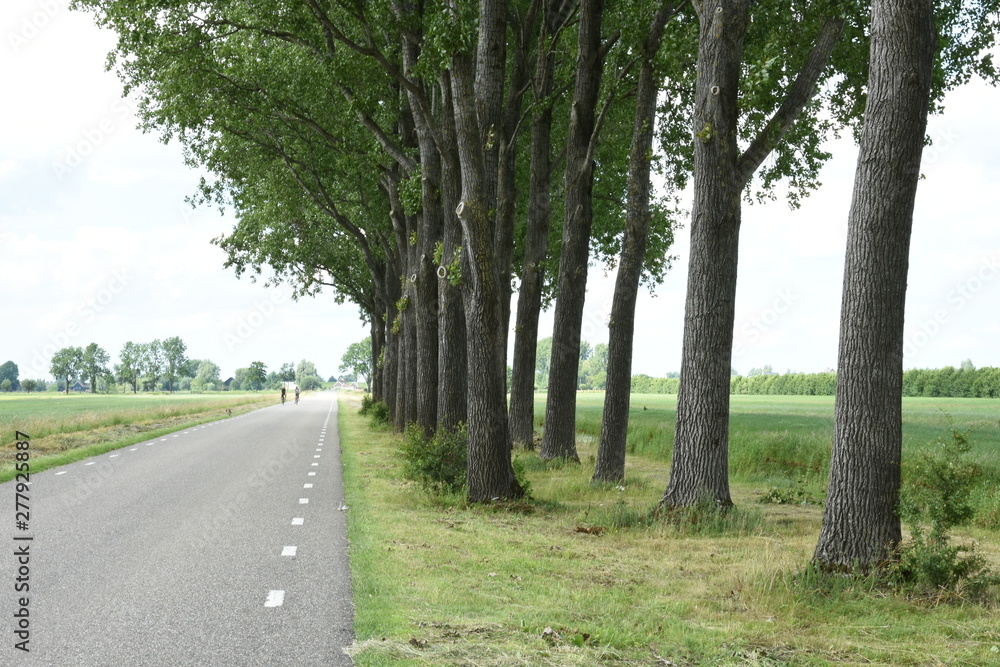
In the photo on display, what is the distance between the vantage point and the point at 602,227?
1150 inches

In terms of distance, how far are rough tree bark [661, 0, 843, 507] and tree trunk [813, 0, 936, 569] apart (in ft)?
9.08

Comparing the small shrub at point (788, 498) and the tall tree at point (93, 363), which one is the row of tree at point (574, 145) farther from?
the tall tree at point (93, 363)

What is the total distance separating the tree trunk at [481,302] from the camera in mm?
11375

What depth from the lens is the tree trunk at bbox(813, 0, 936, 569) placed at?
723 cm

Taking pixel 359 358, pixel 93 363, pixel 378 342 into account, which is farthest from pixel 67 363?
pixel 378 342

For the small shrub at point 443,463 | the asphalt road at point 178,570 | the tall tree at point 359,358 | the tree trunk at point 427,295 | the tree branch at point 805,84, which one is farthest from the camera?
the tall tree at point 359,358

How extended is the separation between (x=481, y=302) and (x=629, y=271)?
369 cm

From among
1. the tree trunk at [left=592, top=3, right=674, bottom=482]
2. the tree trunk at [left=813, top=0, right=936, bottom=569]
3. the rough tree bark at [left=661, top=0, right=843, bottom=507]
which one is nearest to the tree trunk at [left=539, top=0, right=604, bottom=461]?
the tree trunk at [left=592, top=3, right=674, bottom=482]

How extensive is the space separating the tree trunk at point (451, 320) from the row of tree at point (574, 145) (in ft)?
0.13

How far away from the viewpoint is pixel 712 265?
1026 cm

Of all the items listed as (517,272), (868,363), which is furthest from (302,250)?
(868,363)

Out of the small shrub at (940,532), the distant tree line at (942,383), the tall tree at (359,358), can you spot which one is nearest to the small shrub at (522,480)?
the small shrub at (940,532)

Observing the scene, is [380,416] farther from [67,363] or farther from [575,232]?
[67,363]

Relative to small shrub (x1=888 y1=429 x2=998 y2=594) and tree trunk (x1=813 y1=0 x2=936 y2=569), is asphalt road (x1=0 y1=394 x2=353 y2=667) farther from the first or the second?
small shrub (x1=888 y1=429 x2=998 y2=594)
